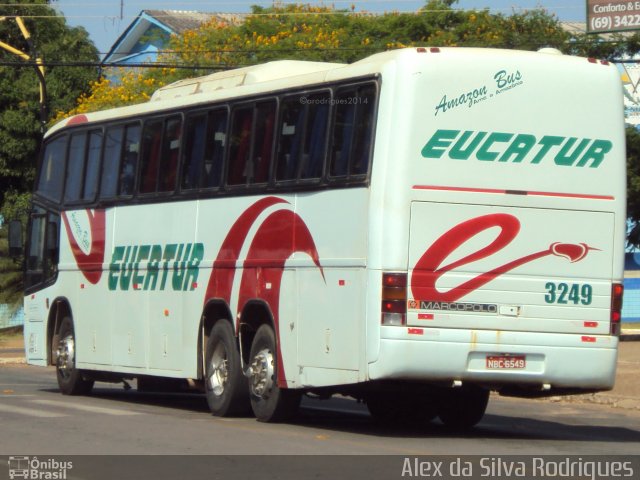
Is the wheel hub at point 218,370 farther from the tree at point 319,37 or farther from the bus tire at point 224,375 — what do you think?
the tree at point 319,37

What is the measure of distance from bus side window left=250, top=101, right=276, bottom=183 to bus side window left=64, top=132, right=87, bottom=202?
4.68 m

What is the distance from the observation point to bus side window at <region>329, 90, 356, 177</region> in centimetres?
1330

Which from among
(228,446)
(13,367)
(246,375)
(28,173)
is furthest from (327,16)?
(228,446)

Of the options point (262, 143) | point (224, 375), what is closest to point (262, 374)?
point (224, 375)

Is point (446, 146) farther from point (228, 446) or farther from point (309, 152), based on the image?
point (228, 446)

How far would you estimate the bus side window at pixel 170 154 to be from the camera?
16.6 m

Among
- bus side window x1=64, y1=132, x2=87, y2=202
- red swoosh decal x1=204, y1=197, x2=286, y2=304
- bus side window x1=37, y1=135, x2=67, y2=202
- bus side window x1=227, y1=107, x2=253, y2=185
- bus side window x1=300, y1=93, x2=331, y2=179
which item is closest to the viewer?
bus side window x1=300, y1=93, x2=331, y2=179

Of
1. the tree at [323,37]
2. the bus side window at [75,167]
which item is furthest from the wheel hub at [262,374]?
the tree at [323,37]

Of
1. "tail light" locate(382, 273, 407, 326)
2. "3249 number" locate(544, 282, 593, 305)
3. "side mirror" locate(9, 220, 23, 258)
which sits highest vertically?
"side mirror" locate(9, 220, 23, 258)

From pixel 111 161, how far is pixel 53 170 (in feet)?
7.15

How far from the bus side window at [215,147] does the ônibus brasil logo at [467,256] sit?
3.67m

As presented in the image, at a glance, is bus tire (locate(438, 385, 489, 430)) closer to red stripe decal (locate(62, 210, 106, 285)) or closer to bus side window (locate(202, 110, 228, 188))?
bus side window (locate(202, 110, 228, 188))

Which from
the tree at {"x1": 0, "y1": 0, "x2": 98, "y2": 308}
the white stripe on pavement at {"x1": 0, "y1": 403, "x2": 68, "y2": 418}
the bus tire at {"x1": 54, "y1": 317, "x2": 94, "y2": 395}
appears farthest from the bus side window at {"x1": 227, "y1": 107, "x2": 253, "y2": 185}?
the tree at {"x1": 0, "y1": 0, "x2": 98, "y2": 308}

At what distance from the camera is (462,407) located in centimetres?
1509
